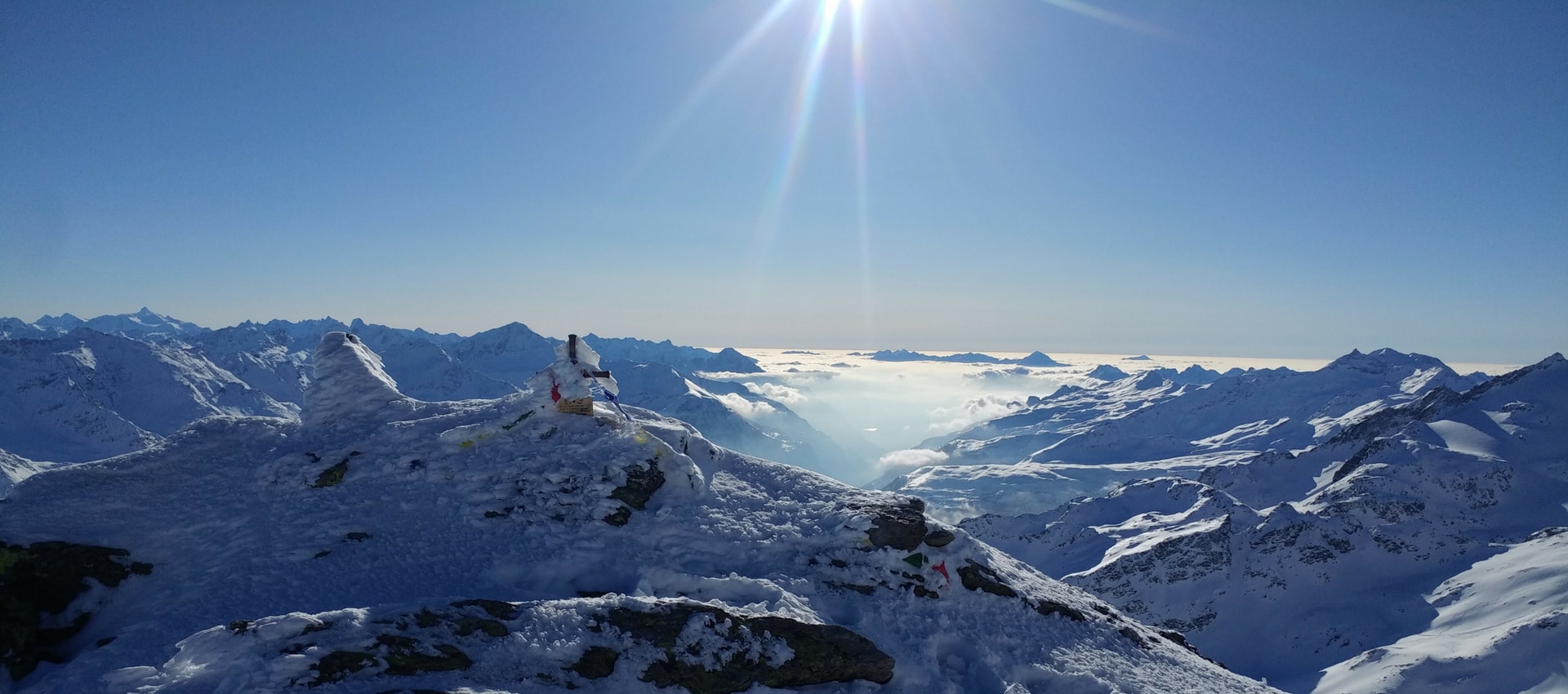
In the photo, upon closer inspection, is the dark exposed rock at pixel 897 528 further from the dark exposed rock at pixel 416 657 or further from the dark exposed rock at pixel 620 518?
the dark exposed rock at pixel 416 657

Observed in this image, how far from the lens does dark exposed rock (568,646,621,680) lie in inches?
713

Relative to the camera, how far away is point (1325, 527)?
153000mm

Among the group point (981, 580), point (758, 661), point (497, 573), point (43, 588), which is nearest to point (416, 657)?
point (497, 573)

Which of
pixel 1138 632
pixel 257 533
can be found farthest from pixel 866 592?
pixel 257 533

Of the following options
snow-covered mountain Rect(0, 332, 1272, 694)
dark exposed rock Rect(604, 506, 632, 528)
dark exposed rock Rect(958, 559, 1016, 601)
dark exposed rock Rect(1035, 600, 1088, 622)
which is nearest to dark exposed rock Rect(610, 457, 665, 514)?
snow-covered mountain Rect(0, 332, 1272, 694)

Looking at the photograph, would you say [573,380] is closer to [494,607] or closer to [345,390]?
[345,390]

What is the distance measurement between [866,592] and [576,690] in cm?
1162

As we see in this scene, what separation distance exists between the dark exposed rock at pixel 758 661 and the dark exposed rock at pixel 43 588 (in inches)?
549

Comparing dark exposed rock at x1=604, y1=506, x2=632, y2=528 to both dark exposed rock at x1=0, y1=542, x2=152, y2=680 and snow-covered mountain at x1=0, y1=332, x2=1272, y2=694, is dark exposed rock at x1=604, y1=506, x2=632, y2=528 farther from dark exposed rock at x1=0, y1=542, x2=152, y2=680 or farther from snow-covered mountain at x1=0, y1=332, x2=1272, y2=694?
dark exposed rock at x1=0, y1=542, x2=152, y2=680

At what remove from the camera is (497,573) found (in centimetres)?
2164

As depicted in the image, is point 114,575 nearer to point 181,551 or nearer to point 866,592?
point 181,551

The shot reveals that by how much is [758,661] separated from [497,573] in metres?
8.73

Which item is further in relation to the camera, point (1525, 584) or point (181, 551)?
point (1525, 584)

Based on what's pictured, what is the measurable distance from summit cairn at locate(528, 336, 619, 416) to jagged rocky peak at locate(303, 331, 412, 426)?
21.1ft
